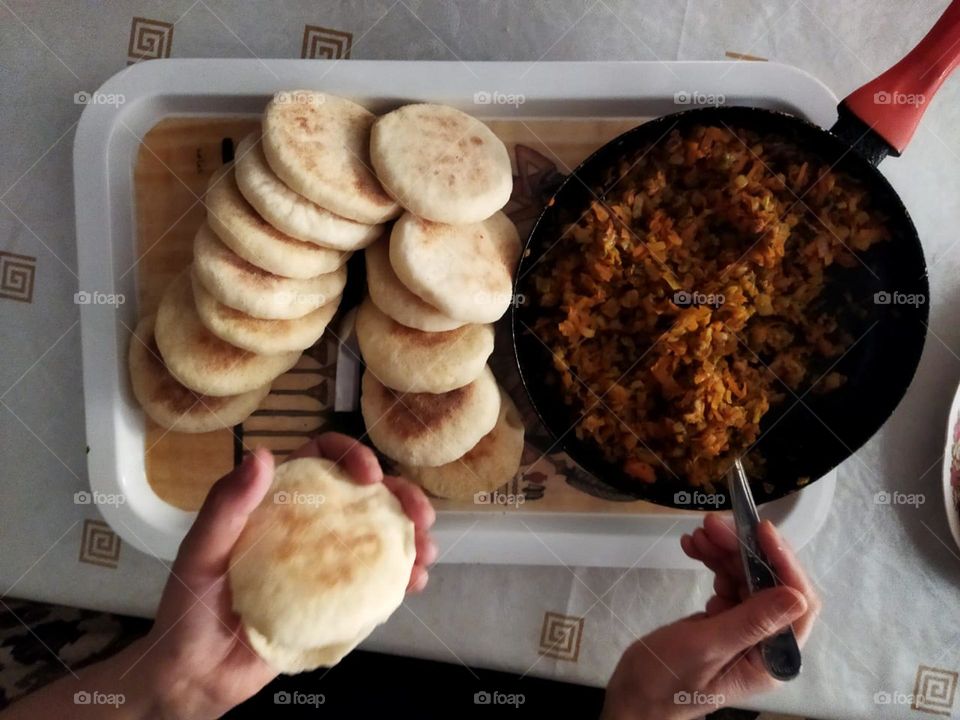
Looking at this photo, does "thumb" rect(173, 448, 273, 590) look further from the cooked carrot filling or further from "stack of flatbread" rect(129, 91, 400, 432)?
the cooked carrot filling

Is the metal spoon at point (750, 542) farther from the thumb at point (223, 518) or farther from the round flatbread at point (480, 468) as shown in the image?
the thumb at point (223, 518)

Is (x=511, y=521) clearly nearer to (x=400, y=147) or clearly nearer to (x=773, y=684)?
(x=773, y=684)

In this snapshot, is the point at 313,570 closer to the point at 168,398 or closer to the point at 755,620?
the point at 168,398

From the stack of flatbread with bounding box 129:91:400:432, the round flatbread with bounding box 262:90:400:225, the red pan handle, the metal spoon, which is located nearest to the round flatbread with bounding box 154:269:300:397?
the stack of flatbread with bounding box 129:91:400:432

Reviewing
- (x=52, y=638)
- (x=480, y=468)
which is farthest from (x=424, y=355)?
(x=52, y=638)

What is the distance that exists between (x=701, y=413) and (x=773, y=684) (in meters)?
0.45

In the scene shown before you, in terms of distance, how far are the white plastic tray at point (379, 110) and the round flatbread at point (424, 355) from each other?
0.29 m

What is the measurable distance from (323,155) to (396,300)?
236 mm

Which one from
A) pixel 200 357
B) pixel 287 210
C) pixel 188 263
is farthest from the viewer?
pixel 188 263

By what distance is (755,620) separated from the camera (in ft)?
3.08

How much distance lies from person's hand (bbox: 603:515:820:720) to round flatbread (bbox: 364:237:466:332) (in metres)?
0.54

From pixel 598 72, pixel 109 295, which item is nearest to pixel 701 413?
pixel 598 72

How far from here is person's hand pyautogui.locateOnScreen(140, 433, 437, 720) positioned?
92 centimetres

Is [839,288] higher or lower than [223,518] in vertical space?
higher
